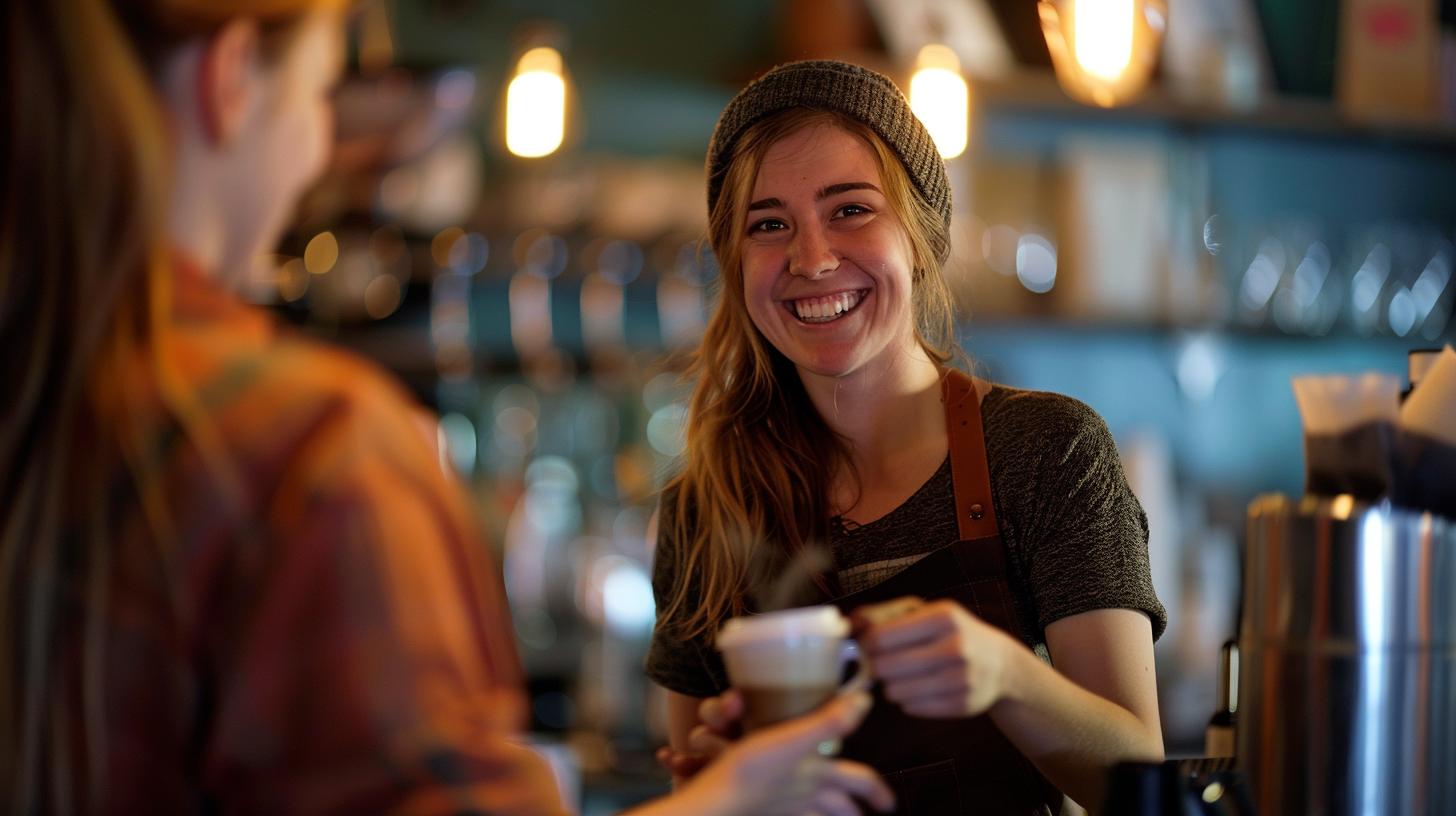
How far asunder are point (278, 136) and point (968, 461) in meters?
0.90

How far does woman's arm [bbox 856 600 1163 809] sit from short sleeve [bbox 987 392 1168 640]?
3cm

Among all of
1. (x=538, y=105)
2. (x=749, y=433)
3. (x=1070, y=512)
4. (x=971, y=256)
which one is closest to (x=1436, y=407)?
(x=1070, y=512)

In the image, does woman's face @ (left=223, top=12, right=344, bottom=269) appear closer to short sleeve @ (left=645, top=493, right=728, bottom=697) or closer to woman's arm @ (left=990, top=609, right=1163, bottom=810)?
woman's arm @ (left=990, top=609, right=1163, bottom=810)

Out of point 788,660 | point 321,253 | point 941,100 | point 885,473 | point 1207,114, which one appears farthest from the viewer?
point 1207,114

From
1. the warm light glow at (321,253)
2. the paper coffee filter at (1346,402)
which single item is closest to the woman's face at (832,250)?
the paper coffee filter at (1346,402)

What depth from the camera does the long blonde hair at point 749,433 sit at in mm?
1623

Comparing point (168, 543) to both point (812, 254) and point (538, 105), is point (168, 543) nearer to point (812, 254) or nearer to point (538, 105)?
point (812, 254)

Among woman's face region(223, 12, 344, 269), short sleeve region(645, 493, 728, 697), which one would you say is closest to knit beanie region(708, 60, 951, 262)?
short sleeve region(645, 493, 728, 697)

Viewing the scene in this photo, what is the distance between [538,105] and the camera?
108 inches

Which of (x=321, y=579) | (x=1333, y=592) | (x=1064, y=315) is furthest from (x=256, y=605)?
(x=1064, y=315)

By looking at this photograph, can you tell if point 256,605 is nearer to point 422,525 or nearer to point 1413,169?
point 422,525

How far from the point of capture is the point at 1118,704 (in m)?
1.41

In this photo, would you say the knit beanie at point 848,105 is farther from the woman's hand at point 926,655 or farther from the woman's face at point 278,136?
the woman's face at point 278,136

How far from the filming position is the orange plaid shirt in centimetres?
81
